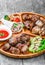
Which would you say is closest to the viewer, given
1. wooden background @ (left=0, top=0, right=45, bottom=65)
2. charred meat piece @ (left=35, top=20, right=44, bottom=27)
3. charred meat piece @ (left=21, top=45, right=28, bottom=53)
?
charred meat piece @ (left=21, top=45, right=28, bottom=53)

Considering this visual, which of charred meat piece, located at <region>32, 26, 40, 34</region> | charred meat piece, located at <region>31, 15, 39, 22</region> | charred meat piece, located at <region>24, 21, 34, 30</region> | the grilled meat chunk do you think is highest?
charred meat piece, located at <region>31, 15, 39, 22</region>

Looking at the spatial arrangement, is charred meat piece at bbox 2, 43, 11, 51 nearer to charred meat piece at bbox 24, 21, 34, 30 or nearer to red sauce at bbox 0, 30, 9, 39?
red sauce at bbox 0, 30, 9, 39

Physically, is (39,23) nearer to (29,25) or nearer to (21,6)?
(29,25)

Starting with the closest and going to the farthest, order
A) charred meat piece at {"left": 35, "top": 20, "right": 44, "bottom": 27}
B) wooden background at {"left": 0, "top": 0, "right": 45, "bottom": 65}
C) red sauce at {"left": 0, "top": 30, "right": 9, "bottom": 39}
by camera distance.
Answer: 1. red sauce at {"left": 0, "top": 30, "right": 9, "bottom": 39}
2. charred meat piece at {"left": 35, "top": 20, "right": 44, "bottom": 27}
3. wooden background at {"left": 0, "top": 0, "right": 45, "bottom": 65}

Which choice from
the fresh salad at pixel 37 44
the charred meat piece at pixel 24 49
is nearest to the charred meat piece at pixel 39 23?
the fresh salad at pixel 37 44

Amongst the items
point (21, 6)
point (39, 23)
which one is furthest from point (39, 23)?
point (21, 6)

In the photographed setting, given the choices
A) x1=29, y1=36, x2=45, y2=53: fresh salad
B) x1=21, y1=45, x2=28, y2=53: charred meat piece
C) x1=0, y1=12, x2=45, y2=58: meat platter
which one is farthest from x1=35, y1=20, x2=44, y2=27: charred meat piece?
x1=21, y1=45, x2=28, y2=53: charred meat piece

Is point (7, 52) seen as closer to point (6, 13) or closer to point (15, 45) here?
point (15, 45)

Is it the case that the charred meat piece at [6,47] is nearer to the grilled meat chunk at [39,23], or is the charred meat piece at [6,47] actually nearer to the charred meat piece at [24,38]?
the charred meat piece at [24,38]

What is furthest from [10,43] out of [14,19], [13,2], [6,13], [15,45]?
[13,2]
